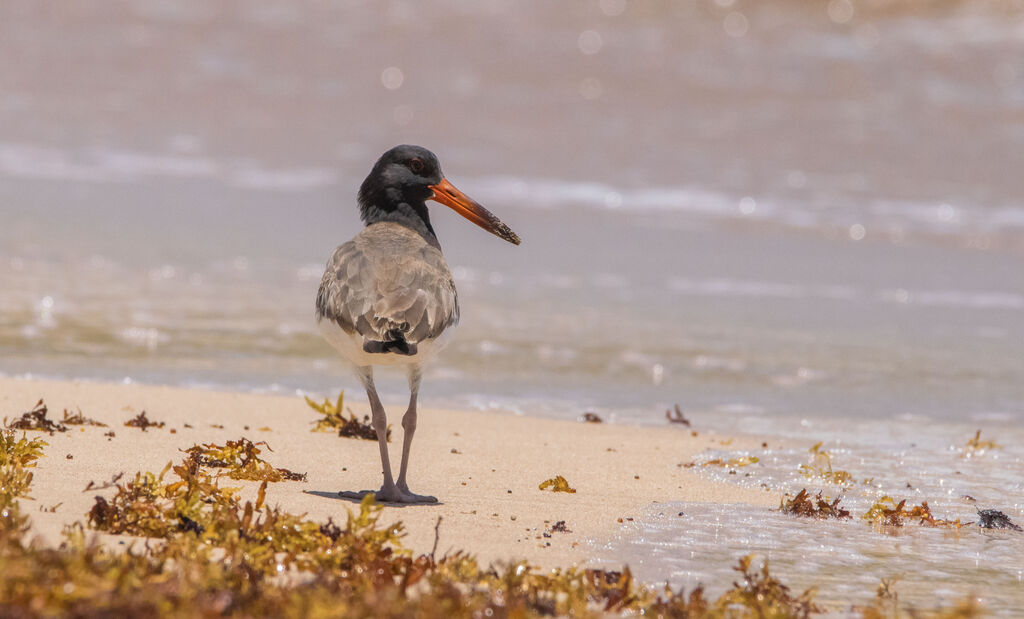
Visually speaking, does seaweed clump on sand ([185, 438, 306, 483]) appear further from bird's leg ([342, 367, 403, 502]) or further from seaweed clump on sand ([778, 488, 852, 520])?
seaweed clump on sand ([778, 488, 852, 520])

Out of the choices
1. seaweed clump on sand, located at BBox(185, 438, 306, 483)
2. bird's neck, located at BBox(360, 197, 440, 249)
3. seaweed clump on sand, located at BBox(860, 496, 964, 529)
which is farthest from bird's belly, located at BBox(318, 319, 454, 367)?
seaweed clump on sand, located at BBox(860, 496, 964, 529)

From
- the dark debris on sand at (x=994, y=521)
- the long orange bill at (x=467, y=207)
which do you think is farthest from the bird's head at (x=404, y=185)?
the dark debris on sand at (x=994, y=521)

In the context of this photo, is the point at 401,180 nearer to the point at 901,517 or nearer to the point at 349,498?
the point at 349,498

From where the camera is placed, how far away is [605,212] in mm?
16625

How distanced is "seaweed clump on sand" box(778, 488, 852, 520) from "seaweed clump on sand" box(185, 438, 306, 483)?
6.76 ft

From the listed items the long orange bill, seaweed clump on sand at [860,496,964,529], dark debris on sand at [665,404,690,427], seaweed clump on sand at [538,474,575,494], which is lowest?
seaweed clump on sand at [538,474,575,494]

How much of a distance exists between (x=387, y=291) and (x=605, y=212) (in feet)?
38.1

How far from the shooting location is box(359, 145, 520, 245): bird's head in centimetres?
621

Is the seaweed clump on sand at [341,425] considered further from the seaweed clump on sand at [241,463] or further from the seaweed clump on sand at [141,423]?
the seaweed clump on sand at [241,463]

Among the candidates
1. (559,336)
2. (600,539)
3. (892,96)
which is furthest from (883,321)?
(892,96)

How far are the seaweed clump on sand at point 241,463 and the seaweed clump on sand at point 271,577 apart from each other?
2.10 ft

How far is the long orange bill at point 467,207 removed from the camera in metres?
6.30

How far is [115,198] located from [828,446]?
10644 mm

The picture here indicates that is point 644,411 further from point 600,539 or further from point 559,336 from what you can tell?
point 600,539
